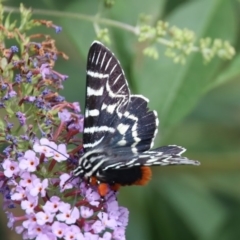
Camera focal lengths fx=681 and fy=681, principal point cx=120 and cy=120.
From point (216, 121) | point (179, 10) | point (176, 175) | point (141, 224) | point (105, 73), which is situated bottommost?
point (141, 224)

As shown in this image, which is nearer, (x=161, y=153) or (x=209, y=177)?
(x=161, y=153)

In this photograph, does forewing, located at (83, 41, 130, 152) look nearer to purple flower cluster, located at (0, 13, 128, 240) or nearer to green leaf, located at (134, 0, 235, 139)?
purple flower cluster, located at (0, 13, 128, 240)

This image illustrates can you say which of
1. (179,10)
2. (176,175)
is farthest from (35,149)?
(176,175)

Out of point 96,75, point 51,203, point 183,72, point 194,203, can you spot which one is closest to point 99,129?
point 96,75

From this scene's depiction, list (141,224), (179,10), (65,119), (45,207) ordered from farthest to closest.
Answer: (141,224) → (179,10) → (65,119) → (45,207)

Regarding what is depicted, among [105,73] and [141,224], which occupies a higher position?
[105,73]

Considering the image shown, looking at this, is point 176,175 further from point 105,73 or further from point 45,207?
point 45,207

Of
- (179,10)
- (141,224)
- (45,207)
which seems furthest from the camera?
(141,224)
